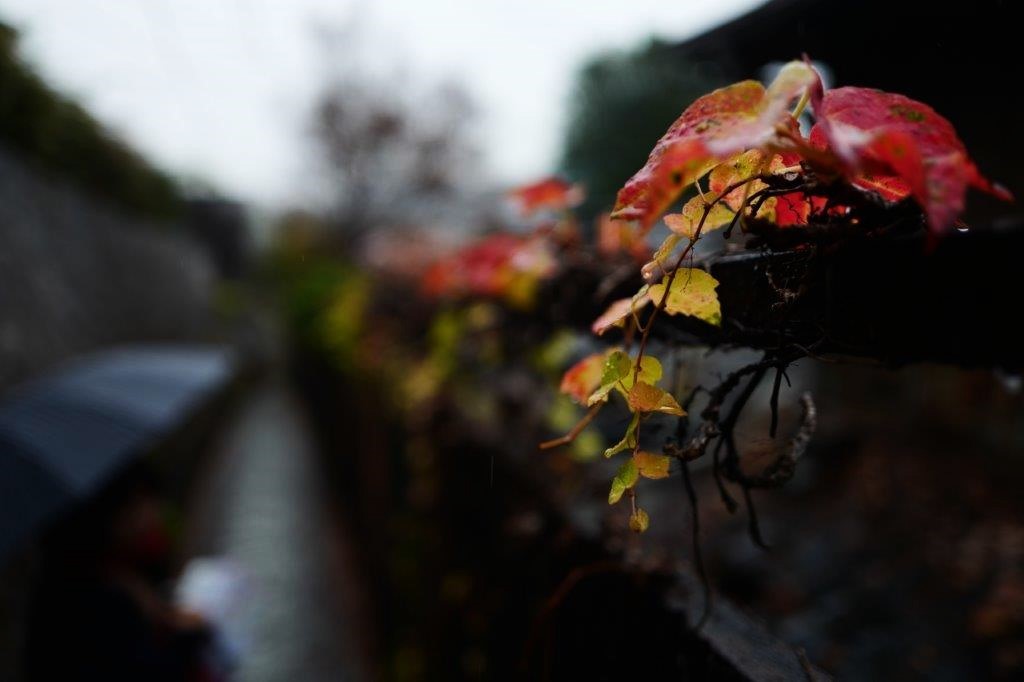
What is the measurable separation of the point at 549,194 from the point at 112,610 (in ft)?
8.10

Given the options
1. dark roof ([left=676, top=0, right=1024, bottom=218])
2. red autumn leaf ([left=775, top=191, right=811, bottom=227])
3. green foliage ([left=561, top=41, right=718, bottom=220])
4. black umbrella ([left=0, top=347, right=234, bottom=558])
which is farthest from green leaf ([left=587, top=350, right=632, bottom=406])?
green foliage ([left=561, top=41, right=718, bottom=220])

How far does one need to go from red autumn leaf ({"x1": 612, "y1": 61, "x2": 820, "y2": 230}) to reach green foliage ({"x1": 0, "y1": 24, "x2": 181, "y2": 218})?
5833 mm

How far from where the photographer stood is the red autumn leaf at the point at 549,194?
5.19ft

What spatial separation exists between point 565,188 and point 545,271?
0.26 metres

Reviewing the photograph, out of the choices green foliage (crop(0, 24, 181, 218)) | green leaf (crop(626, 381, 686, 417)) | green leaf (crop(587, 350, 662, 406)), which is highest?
green foliage (crop(0, 24, 181, 218))

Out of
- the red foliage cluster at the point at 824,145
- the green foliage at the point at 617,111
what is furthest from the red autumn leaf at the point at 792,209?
the green foliage at the point at 617,111

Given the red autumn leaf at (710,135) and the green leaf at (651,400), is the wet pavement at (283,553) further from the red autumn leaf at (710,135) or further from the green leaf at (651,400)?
the red autumn leaf at (710,135)

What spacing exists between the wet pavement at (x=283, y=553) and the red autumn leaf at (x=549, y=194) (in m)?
4.01

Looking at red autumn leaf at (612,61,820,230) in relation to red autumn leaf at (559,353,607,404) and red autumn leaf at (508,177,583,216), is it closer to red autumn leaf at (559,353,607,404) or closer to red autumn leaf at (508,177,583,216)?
red autumn leaf at (559,353,607,404)

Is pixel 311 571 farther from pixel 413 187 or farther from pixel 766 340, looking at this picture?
pixel 413 187

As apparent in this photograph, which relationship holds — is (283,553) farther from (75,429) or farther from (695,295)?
(695,295)

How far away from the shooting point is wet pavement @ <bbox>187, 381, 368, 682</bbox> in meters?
4.24

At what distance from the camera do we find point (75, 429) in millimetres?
2848

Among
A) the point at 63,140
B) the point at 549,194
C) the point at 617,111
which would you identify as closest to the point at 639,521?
the point at 549,194
